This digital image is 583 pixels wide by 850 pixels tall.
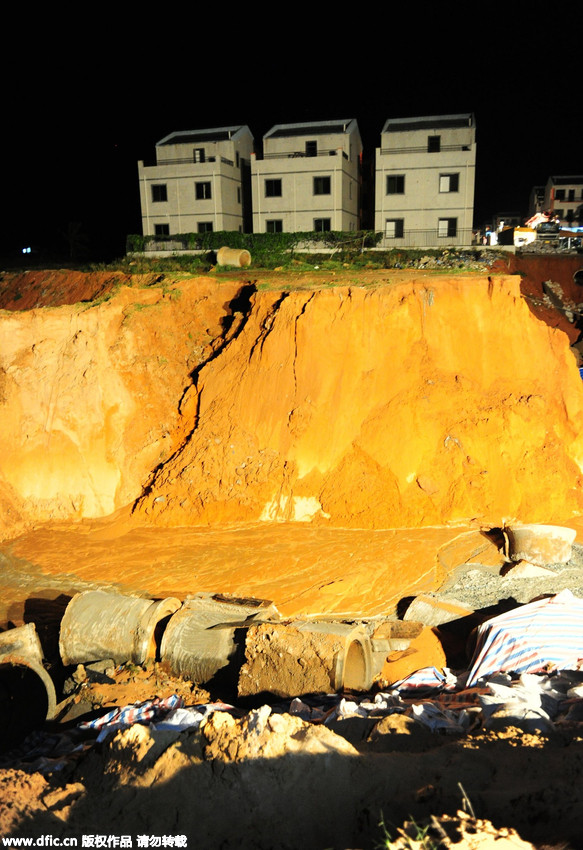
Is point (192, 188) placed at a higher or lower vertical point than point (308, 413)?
higher

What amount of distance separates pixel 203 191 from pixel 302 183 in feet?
16.9

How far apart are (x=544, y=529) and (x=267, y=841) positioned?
8.79 m

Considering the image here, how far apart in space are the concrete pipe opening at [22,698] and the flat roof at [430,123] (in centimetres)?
3059

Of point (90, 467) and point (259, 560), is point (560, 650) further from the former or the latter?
point (90, 467)

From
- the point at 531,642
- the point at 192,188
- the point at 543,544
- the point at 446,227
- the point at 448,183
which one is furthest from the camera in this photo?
the point at 192,188

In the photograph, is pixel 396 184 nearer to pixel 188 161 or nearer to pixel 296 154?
pixel 296 154

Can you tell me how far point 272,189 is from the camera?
3091 centimetres

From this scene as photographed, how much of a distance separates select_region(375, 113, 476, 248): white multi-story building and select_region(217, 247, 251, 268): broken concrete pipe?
34.3 ft

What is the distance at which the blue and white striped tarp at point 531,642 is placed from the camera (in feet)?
25.8

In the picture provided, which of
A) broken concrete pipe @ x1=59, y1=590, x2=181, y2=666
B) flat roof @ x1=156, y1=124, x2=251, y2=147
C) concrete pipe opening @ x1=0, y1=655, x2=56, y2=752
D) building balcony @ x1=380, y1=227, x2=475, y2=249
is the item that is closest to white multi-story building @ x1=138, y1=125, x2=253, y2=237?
flat roof @ x1=156, y1=124, x2=251, y2=147

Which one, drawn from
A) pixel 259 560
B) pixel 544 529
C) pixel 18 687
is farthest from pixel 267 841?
pixel 544 529

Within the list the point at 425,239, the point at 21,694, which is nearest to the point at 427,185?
the point at 425,239

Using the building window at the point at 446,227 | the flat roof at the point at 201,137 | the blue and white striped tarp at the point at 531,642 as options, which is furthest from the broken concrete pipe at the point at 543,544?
the flat roof at the point at 201,137

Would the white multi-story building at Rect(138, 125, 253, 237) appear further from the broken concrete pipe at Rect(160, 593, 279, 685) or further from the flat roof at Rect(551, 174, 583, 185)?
the flat roof at Rect(551, 174, 583, 185)
